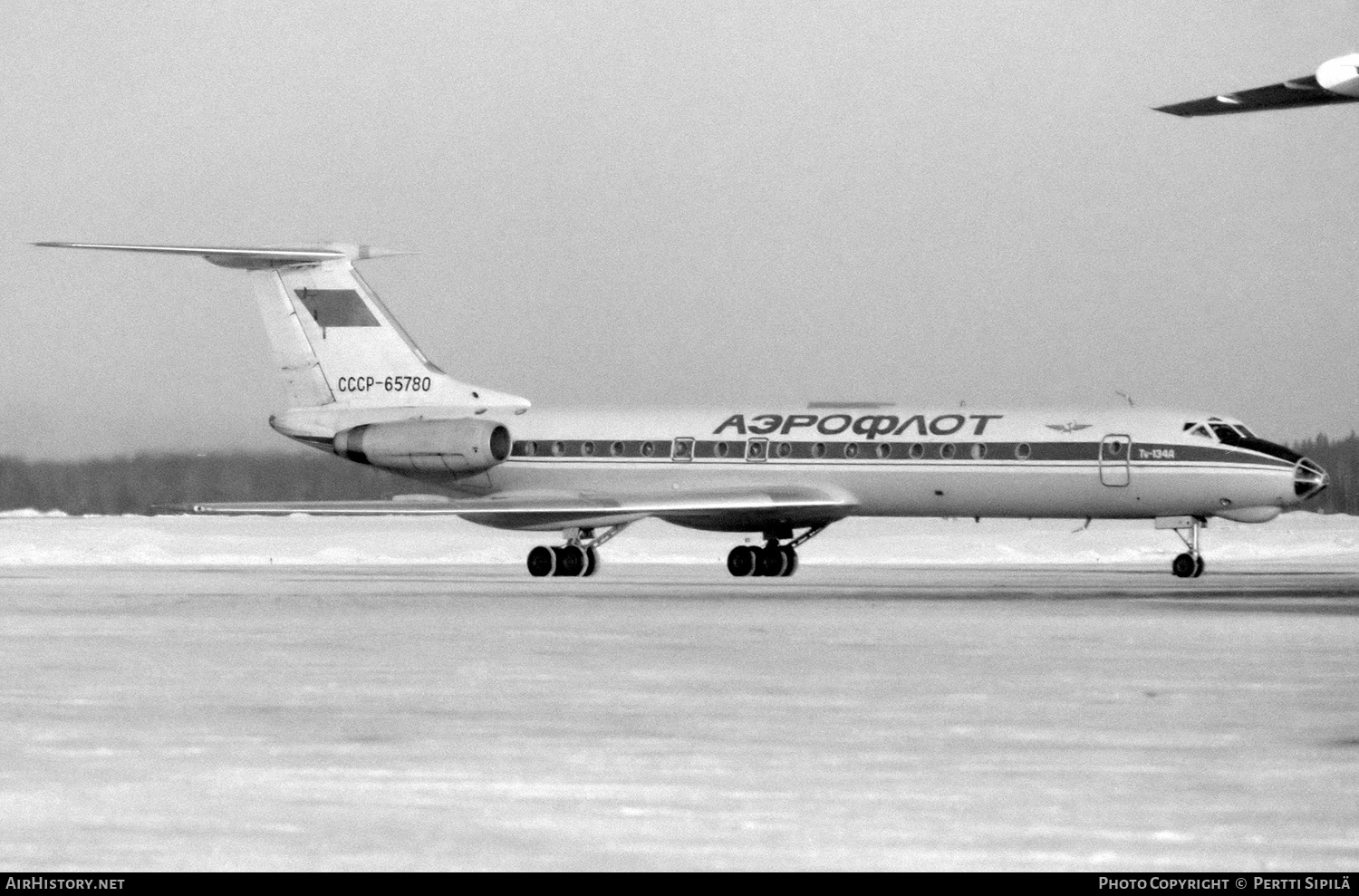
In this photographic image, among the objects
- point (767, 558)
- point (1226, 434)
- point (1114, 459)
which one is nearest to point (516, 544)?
point (767, 558)

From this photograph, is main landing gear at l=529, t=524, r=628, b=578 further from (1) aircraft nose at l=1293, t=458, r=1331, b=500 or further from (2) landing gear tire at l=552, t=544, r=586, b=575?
(1) aircraft nose at l=1293, t=458, r=1331, b=500

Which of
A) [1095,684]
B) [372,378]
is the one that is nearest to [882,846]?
[1095,684]

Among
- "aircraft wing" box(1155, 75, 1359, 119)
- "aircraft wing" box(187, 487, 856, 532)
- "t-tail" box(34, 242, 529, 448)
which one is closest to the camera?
"aircraft wing" box(1155, 75, 1359, 119)

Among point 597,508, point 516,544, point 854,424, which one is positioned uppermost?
point 854,424

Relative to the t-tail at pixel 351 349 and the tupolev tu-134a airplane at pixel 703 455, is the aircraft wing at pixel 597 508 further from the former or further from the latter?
the t-tail at pixel 351 349

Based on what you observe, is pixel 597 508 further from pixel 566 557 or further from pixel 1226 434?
pixel 1226 434

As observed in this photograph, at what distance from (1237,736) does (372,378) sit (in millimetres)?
27328

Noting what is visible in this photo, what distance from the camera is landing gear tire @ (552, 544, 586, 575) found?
111ft

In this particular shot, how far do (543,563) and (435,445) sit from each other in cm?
303

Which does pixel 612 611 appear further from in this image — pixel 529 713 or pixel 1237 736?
pixel 1237 736

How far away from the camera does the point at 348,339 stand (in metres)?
36.3

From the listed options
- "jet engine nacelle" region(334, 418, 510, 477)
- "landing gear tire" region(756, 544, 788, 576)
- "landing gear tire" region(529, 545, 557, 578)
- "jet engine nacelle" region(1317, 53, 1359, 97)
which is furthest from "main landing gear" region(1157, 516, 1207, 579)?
"jet engine nacelle" region(1317, 53, 1359, 97)

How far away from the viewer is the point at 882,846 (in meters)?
7.36

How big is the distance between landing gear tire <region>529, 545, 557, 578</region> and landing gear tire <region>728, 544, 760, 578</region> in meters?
2.84
